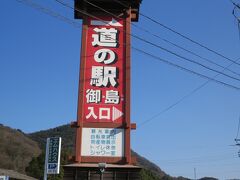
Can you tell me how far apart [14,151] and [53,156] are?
6997cm

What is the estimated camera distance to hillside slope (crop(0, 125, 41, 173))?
69500 mm

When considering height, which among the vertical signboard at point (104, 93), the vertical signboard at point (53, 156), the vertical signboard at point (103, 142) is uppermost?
the vertical signboard at point (104, 93)

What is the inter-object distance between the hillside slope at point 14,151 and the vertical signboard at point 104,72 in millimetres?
51024

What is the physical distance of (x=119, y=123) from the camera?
17812 millimetres

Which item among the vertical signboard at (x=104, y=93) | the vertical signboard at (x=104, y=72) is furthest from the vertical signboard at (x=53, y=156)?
the vertical signboard at (x=104, y=72)

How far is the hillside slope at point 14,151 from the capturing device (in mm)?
69500

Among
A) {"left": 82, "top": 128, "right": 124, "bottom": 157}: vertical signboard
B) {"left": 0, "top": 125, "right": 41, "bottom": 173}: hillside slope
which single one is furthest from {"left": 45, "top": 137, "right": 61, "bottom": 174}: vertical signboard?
{"left": 0, "top": 125, "right": 41, "bottom": 173}: hillside slope

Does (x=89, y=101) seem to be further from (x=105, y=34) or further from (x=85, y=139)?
(x=105, y=34)

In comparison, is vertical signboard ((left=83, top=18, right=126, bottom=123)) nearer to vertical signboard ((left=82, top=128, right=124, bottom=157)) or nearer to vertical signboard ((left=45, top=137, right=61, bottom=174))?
vertical signboard ((left=82, top=128, right=124, bottom=157))

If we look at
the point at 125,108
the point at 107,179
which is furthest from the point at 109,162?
the point at 125,108

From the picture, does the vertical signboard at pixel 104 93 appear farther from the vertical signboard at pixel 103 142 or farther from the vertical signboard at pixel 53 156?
→ the vertical signboard at pixel 53 156

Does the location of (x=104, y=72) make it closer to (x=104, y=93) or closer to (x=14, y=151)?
(x=104, y=93)

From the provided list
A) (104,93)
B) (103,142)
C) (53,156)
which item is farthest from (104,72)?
(53,156)

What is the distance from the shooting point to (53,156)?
13.5 metres
